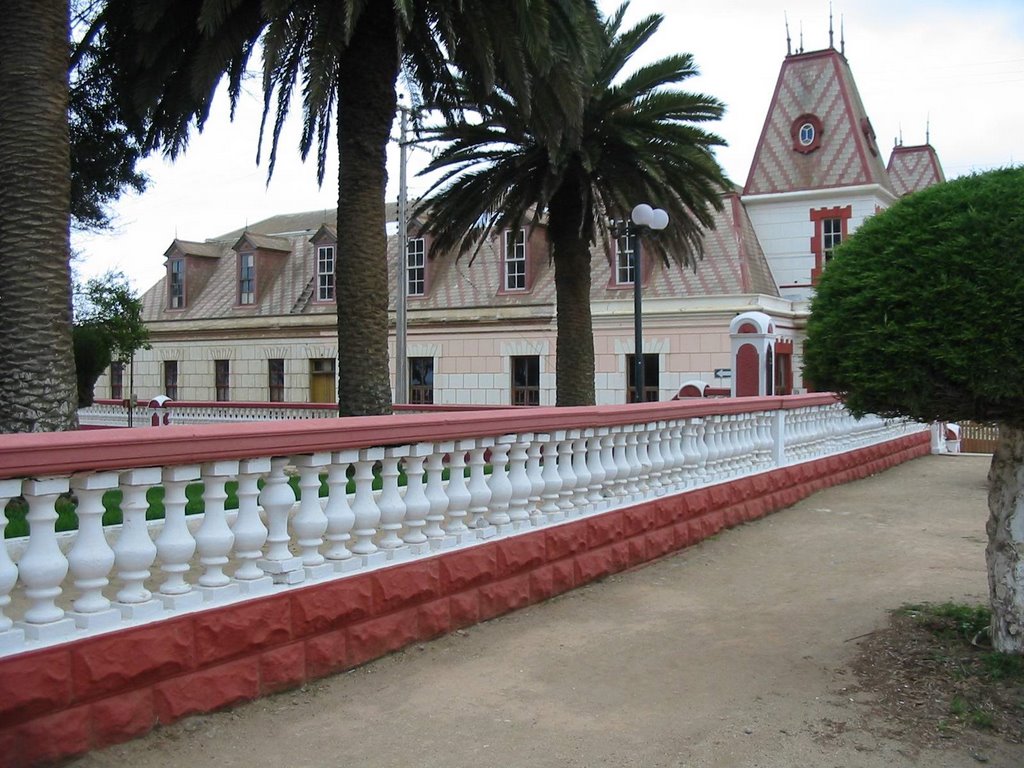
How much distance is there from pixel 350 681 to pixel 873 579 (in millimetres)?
4533

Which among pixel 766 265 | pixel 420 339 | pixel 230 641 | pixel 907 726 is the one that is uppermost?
pixel 766 265

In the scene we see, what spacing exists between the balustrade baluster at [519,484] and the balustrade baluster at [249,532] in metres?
2.22

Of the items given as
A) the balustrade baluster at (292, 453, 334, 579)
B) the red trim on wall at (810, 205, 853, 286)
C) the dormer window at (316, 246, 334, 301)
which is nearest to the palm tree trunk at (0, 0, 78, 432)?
the balustrade baluster at (292, 453, 334, 579)

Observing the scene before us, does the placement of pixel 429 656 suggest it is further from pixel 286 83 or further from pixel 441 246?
pixel 441 246

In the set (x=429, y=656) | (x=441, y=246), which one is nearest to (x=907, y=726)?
(x=429, y=656)

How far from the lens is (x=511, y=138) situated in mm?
15602

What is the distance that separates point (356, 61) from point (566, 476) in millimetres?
5964

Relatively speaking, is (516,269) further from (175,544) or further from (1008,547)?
(175,544)

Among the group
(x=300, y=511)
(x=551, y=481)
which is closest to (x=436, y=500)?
(x=300, y=511)

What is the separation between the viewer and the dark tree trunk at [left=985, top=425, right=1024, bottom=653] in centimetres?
525

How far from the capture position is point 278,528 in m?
5.01

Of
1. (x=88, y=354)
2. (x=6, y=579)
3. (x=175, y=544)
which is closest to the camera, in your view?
(x=6, y=579)

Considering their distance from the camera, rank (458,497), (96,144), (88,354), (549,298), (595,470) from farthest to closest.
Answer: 1. (549,298)
2. (88,354)
3. (96,144)
4. (595,470)
5. (458,497)

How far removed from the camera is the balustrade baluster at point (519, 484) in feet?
22.3
